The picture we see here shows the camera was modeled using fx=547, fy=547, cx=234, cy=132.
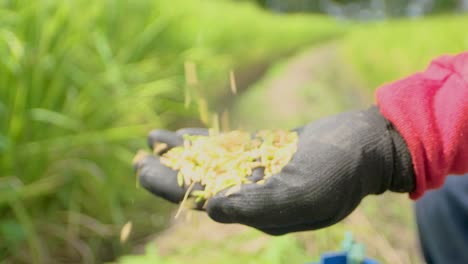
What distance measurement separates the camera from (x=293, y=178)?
0.73m

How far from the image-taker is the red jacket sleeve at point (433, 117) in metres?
0.77

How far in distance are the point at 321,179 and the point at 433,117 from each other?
0.66 ft

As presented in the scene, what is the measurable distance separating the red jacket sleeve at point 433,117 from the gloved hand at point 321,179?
0.02m

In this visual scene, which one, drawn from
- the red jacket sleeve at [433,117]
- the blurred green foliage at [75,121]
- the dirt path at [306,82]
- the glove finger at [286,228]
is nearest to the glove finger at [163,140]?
the glove finger at [286,228]

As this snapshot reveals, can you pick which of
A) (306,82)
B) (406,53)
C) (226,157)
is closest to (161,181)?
(226,157)

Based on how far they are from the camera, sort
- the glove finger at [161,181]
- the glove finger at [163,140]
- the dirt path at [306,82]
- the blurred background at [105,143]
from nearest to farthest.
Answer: the glove finger at [161,181], the glove finger at [163,140], the blurred background at [105,143], the dirt path at [306,82]

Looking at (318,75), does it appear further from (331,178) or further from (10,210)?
(331,178)

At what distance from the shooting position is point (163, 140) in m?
0.92

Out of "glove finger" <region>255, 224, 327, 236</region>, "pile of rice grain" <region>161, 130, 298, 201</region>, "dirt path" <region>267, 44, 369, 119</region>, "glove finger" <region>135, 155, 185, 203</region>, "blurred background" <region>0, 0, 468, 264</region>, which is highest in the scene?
"pile of rice grain" <region>161, 130, 298, 201</region>

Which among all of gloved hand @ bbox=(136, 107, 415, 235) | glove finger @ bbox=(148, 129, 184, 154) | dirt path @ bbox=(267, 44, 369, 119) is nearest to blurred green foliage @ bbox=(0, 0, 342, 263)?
glove finger @ bbox=(148, 129, 184, 154)

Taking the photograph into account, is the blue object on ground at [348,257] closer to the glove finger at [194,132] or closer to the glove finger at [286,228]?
the glove finger at [286,228]

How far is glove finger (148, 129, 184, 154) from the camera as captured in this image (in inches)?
35.8

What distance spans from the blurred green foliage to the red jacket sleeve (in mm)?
872

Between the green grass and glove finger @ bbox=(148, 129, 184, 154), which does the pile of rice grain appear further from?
the green grass
